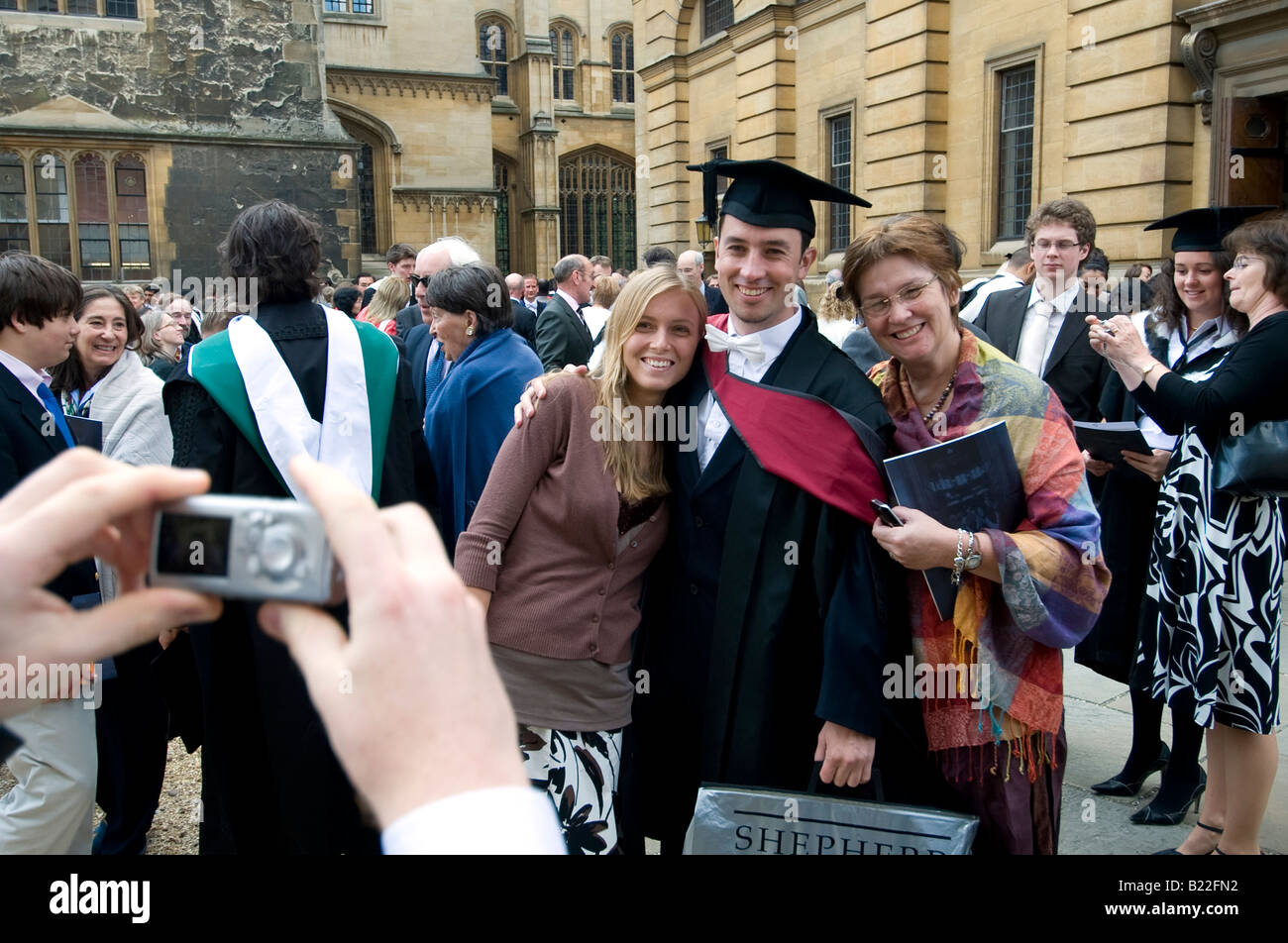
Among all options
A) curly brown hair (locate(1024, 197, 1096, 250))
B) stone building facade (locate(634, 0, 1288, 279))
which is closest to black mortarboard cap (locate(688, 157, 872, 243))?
curly brown hair (locate(1024, 197, 1096, 250))

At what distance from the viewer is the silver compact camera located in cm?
68

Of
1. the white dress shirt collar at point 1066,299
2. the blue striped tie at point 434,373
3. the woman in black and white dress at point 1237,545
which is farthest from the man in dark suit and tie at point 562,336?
the woman in black and white dress at point 1237,545

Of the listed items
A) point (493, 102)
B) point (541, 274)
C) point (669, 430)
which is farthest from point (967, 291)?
point (493, 102)

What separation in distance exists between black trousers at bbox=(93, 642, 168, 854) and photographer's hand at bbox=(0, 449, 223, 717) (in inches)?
142

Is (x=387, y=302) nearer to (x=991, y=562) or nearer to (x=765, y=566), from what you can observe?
(x=765, y=566)

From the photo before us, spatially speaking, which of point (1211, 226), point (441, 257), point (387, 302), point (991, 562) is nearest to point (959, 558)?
point (991, 562)

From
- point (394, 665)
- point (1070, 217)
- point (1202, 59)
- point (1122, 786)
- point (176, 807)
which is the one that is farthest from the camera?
point (1202, 59)

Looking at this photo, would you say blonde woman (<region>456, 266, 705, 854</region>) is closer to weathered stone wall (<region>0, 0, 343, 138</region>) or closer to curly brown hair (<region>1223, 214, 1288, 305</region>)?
curly brown hair (<region>1223, 214, 1288, 305</region>)

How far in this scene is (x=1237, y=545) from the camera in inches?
146

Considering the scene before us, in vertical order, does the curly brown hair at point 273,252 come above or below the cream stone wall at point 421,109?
below

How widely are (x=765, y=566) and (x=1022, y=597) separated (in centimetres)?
65

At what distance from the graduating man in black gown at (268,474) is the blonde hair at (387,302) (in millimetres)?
5159

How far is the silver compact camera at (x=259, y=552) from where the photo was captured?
0.68m

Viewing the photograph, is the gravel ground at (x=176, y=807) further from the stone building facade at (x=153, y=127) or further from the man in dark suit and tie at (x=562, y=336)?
the stone building facade at (x=153, y=127)
